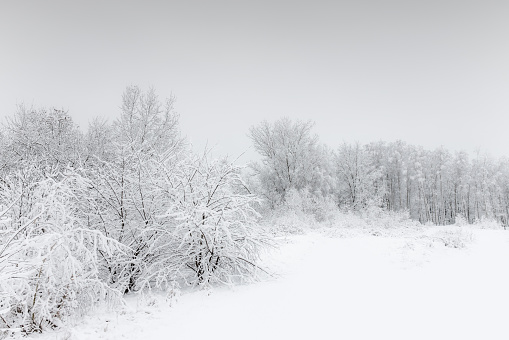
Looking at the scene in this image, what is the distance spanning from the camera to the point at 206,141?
8312 mm

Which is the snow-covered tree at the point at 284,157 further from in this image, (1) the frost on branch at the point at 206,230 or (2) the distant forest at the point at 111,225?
(1) the frost on branch at the point at 206,230

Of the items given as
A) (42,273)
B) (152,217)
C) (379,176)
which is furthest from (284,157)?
(42,273)

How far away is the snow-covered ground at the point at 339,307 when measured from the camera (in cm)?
414

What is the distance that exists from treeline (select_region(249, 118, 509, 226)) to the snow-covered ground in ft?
66.2

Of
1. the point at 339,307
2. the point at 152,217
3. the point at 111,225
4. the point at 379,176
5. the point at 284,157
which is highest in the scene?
the point at 284,157

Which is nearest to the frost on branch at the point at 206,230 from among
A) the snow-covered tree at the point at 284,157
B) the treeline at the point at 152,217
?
the treeline at the point at 152,217

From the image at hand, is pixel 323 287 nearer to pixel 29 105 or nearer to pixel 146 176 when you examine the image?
pixel 146 176

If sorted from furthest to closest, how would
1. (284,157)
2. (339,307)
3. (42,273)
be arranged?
(284,157) < (339,307) < (42,273)

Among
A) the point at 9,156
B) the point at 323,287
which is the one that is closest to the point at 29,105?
the point at 9,156

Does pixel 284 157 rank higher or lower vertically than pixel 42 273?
higher

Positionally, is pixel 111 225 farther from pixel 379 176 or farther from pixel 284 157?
pixel 379 176

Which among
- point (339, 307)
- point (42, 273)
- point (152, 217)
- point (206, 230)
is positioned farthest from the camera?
point (152, 217)

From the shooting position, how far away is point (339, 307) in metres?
5.14

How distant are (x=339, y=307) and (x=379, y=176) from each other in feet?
130
